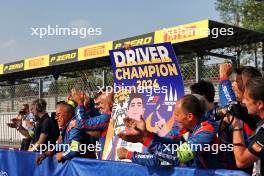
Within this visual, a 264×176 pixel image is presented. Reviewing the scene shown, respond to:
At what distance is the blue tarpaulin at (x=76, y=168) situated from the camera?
127 inches

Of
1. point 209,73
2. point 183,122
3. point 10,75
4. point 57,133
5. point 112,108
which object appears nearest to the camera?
point 183,122

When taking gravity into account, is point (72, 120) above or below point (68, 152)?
above

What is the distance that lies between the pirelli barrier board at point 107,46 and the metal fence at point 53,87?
630 mm

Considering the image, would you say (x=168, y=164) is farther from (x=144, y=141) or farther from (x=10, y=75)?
(x=10, y=75)

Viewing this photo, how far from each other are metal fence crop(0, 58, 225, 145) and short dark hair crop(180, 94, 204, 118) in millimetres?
3790

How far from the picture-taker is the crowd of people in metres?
2.76

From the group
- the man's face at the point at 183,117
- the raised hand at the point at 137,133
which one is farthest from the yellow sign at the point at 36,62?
the raised hand at the point at 137,133

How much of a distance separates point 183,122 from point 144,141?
0.44m

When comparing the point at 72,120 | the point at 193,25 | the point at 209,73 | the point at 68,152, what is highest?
the point at 193,25

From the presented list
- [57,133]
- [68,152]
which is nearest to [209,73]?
[57,133]

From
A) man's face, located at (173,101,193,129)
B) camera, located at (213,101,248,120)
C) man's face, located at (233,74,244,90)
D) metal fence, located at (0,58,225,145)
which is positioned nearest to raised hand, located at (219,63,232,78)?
man's face, located at (233,74,244,90)

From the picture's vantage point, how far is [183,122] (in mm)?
3395

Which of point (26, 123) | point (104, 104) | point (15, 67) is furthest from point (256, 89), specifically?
point (15, 67)

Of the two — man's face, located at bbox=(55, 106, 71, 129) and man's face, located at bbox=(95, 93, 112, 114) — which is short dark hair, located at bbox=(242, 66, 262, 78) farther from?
man's face, located at bbox=(55, 106, 71, 129)
